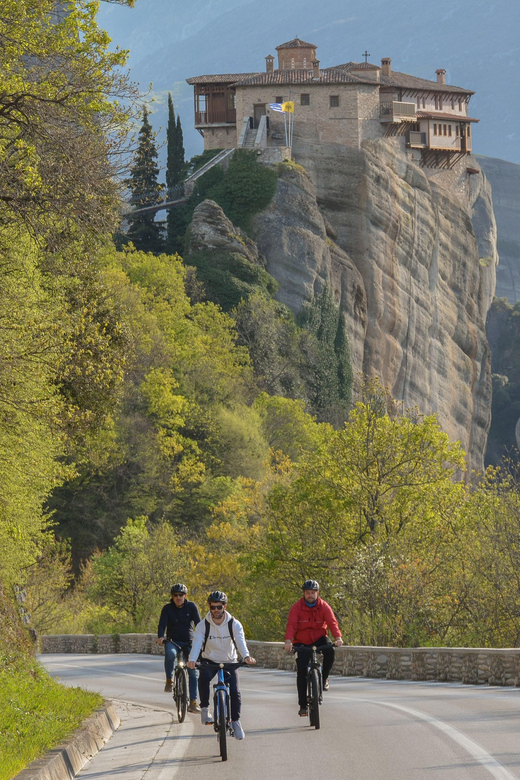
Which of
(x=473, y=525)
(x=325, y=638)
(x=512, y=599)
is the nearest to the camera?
(x=325, y=638)

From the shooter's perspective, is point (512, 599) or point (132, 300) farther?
point (132, 300)

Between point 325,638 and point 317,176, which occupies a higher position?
point 317,176

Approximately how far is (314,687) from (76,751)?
2.80m

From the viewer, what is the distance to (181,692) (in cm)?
1516

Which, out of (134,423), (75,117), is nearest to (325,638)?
(75,117)

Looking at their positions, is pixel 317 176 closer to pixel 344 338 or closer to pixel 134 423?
pixel 344 338

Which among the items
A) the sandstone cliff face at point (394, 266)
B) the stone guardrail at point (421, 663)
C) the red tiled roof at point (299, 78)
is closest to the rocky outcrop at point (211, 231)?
the sandstone cliff face at point (394, 266)

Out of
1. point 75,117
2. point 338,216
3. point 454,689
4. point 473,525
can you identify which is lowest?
point 454,689

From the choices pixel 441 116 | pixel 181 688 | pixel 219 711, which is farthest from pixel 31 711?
pixel 441 116

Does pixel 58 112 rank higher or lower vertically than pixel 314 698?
higher

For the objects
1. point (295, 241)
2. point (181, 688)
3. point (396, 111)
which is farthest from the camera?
point (396, 111)

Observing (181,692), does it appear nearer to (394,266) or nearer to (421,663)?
(421,663)

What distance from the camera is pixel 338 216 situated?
93438 millimetres

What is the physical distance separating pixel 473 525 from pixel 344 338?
56.8 meters
